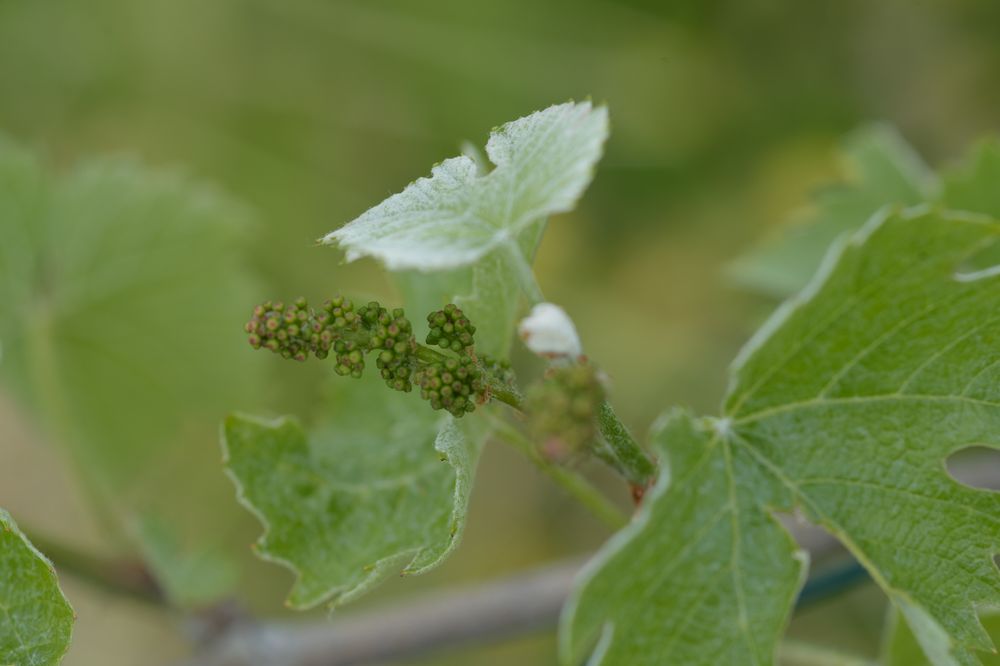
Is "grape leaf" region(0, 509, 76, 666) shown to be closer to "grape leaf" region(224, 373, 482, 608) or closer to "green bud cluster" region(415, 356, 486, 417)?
"grape leaf" region(224, 373, 482, 608)

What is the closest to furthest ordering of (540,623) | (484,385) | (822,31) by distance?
1. (484,385)
2. (540,623)
3. (822,31)

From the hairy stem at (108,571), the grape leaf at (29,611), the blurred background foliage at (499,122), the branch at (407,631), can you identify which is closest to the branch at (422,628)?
the branch at (407,631)

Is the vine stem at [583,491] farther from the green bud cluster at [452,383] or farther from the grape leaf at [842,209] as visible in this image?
the grape leaf at [842,209]

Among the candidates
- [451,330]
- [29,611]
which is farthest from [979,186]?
[29,611]

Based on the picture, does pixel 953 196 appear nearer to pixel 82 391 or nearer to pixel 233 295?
pixel 233 295

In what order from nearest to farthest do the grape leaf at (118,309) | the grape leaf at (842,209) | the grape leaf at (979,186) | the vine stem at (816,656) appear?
the vine stem at (816,656), the grape leaf at (979,186), the grape leaf at (842,209), the grape leaf at (118,309)

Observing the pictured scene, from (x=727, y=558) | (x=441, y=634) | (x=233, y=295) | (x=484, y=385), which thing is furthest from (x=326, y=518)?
(x=233, y=295)

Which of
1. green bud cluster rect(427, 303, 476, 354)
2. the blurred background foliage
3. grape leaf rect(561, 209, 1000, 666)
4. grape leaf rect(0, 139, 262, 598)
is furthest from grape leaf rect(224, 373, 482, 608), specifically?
the blurred background foliage
